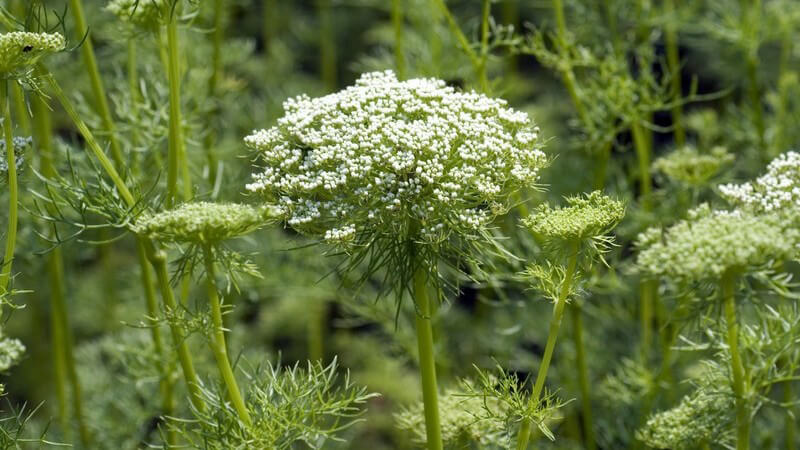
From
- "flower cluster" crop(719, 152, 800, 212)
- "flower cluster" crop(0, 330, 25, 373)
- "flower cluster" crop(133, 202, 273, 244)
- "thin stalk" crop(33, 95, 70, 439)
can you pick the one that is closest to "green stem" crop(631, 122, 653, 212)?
"flower cluster" crop(719, 152, 800, 212)

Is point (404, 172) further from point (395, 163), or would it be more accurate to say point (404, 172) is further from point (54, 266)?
point (54, 266)

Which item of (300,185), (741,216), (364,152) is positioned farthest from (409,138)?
(741,216)

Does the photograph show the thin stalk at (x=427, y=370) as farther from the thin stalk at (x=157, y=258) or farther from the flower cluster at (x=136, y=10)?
the flower cluster at (x=136, y=10)

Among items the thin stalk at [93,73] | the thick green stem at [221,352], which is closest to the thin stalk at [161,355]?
the thin stalk at [93,73]

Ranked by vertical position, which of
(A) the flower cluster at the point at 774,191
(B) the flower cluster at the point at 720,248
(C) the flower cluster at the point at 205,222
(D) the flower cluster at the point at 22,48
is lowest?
(C) the flower cluster at the point at 205,222

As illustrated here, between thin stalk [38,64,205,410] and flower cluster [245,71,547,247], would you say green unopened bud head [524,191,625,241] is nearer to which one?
flower cluster [245,71,547,247]

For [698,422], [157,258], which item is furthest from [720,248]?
[157,258]
